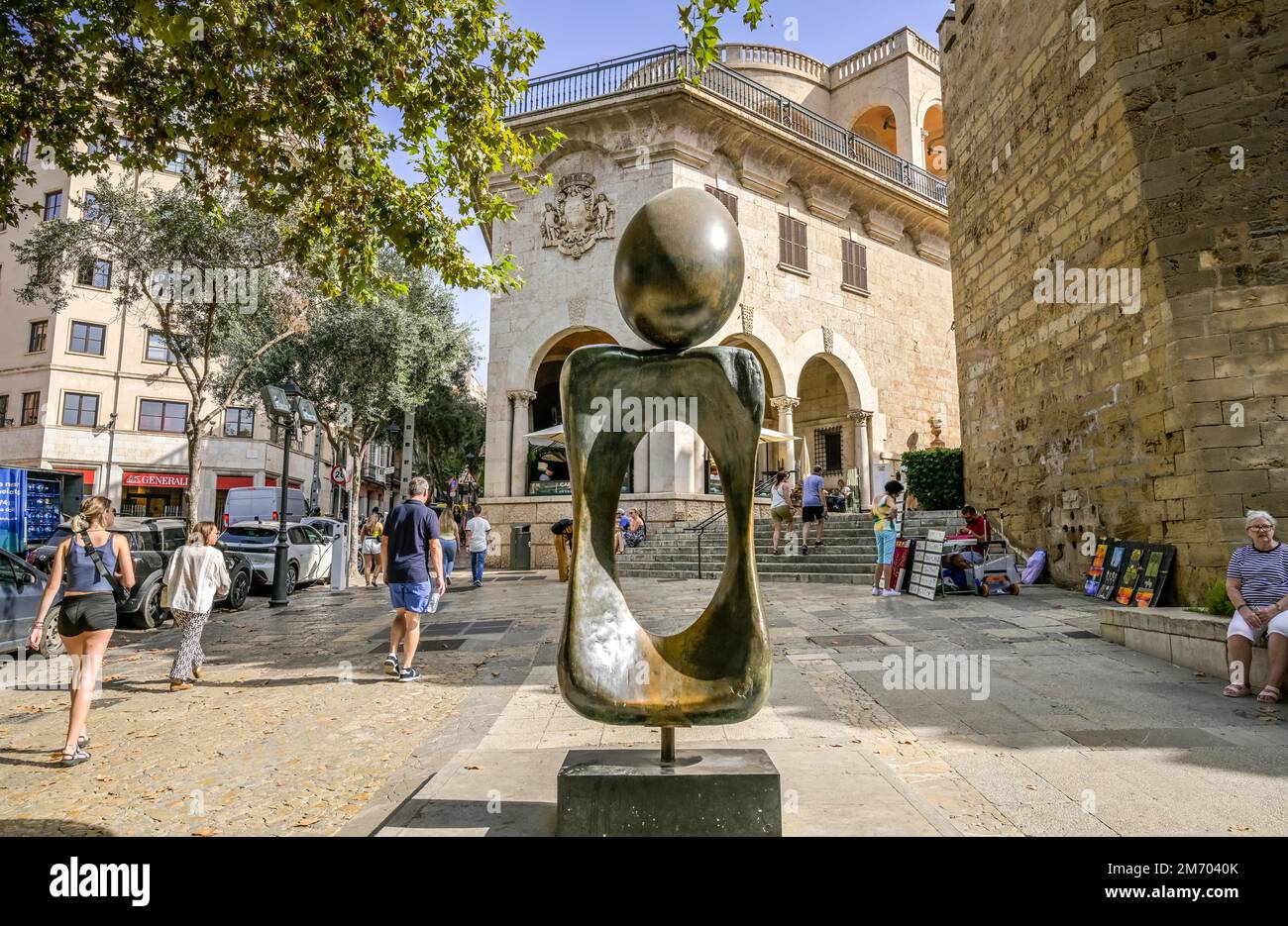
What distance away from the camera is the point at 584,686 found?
263 centimetres

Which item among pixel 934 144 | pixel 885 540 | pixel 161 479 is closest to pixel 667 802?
pixel 885 540

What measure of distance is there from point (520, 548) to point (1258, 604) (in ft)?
48.0

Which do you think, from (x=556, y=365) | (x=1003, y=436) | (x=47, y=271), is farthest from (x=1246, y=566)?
(x=47, y=271)

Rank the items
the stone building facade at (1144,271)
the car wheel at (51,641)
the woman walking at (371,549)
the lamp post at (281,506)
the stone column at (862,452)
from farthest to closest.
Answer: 1. the stone column at (862,452)
2. the woman walking at (371,549)
3. the lamp post at (281,506)
4. the car wheel at (51,641)
5. the stone building facade at (1144,271)

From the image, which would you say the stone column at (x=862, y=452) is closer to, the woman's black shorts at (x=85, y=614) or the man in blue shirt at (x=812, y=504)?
the man in blue shirt at (x=812, y=504)

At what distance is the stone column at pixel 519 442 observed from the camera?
18375 millimetres

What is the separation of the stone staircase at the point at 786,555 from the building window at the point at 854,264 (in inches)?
339

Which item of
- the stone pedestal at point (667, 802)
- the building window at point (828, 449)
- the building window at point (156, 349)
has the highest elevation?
the building window at point (156, 349)

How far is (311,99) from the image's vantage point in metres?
6.46

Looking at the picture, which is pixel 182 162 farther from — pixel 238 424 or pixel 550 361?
pixel 238 424

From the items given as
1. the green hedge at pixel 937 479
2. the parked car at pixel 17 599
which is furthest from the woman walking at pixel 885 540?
the parked car at pixel 17 599

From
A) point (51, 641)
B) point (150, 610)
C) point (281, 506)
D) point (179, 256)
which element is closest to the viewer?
point (51, 641)

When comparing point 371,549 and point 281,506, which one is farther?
point 371,549

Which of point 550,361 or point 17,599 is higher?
point 550,361
